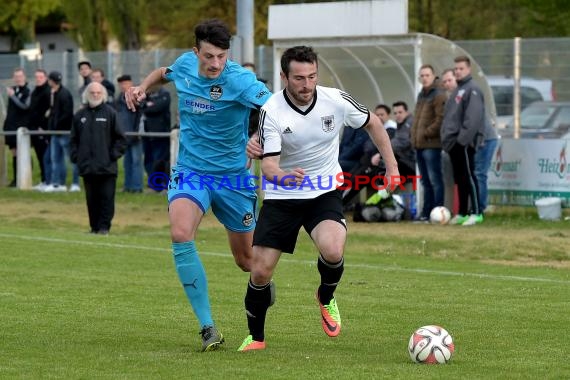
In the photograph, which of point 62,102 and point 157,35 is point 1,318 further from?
point 157,35

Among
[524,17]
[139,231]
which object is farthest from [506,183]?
A: [524,17]

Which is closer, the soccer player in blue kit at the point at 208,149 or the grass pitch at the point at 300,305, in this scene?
the grass pitch at the point at 300,305

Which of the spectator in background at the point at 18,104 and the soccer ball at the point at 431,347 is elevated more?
the spectator in background at the point at 18,104

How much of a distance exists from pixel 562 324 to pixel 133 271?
18.0 feet

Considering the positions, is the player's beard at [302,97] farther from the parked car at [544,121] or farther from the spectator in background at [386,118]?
the parked car at [544,121]

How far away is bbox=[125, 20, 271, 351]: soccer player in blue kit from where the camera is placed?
9.16m

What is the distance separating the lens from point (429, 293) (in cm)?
1252

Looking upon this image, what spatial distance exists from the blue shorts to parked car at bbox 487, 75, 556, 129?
13.6 metres

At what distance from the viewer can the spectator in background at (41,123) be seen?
2612cm

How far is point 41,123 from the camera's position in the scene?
86.5 feet

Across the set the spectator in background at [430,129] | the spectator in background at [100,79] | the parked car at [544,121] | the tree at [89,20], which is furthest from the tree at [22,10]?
the spectator in background at [430,129]

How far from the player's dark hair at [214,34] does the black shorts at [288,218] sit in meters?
1.16

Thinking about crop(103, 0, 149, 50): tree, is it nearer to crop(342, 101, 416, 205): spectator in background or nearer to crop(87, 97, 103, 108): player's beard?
crop(342, 101, 416, 205): spectator in background

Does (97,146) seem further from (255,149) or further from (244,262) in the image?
(255,149)
